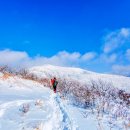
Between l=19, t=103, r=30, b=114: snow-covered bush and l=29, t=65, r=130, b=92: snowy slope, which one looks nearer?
l=19, t=103, r=30, b=114: snow-covered bush

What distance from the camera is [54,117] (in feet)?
39.5

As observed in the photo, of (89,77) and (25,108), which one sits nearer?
(25,108)

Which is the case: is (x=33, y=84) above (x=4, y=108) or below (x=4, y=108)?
above

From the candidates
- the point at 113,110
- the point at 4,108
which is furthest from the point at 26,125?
the point at 113,110

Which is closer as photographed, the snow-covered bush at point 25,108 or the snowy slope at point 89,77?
the snow-covered bush at point 25,108

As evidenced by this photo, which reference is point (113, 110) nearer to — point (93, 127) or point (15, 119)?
point (93, 127)

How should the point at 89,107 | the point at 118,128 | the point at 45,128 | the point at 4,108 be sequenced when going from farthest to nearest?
1. the point at 89,107
2. the point at 118,128
3. the point at 4,108
4. the point at 45,128

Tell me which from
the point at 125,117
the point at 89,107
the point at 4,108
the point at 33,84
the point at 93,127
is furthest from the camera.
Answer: the point at 33,84

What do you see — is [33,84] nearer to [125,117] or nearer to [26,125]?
[125,117]

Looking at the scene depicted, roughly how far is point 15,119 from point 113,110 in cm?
957

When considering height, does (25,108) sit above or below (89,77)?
below

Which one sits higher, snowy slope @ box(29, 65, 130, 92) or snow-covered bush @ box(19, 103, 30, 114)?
snowy slope @ box(29, 65, 130, 92)

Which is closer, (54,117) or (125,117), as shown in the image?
(54,117)

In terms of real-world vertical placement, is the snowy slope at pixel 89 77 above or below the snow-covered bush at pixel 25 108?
above
